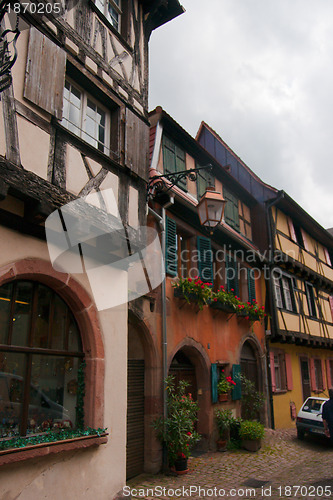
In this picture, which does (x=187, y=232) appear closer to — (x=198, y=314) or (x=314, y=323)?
(x=198, y=314)

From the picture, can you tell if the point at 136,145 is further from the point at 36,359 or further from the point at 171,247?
the point at 36,359

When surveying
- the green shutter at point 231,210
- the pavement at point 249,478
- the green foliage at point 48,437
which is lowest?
the pavement at point 249,478

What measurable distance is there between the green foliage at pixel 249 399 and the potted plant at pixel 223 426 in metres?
1.41

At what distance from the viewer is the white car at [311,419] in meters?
10.8

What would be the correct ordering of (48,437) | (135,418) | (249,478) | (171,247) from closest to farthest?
(48,437)
(249,478)
(135,418)
(171,247)

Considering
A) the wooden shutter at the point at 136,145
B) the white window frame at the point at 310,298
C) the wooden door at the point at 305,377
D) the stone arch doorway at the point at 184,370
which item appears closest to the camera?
the wooden shutter at the point at 136,145

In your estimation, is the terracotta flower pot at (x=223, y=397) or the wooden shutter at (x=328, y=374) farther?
the wooden shutter at (x=328, y=374)

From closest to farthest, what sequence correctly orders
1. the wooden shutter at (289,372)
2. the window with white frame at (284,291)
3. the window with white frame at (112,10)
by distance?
the window with white frame at (112,10) → the wooden shutter at (289,372) → the window with white frame at (284,291)

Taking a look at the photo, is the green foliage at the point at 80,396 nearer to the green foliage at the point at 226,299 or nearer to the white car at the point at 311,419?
the green foliage at the point at 226,299

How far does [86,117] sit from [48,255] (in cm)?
236

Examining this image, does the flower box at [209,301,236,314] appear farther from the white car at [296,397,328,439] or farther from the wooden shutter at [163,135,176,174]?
the white car at [296,397,328,439]

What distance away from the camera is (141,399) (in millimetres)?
7711

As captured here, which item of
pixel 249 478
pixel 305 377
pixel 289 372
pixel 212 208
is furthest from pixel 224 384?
pixel 305 377

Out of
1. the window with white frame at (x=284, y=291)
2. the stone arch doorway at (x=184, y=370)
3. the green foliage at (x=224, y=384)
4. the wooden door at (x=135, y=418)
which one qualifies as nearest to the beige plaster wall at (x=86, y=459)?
the wooden door at (x=135, y=418)
